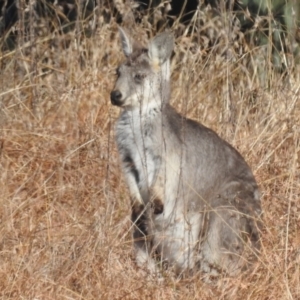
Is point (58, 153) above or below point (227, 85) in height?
below

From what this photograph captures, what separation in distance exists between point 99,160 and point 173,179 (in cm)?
70

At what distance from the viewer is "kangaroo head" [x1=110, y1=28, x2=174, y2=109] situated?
6125 mm

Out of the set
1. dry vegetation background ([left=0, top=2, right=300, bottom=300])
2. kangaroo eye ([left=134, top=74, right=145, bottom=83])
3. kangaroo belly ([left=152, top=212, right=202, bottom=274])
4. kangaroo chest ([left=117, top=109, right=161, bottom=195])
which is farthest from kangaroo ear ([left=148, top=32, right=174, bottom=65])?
kangaroo belly ([left=152, top=212, right=202, bottom=274])

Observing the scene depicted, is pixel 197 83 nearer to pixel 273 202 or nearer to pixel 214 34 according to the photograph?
pixel 214 34

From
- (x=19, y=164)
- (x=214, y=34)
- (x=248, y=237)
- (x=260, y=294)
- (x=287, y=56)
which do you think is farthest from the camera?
(x=214, y=34)

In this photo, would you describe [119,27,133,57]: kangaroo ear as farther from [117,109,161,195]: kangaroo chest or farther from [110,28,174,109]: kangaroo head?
[117,109,161,195]: kangaroo chest

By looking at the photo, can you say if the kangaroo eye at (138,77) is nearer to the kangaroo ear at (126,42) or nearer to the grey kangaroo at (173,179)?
the grey kangaroo at (173,179)

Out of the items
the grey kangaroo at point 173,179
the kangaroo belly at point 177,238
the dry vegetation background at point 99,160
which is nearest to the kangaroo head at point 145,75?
the grey kangaroo at point 173,179

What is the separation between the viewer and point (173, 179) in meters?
6.13

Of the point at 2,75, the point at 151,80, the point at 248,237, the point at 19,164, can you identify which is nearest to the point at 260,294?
the point at 248,237

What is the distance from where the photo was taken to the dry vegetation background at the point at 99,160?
5.15 metres

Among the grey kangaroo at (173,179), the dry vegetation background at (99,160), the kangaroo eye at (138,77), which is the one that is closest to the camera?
the dry vegetation background at (99,160)

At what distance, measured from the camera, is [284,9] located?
311 inches

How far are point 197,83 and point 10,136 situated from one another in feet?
4.81
